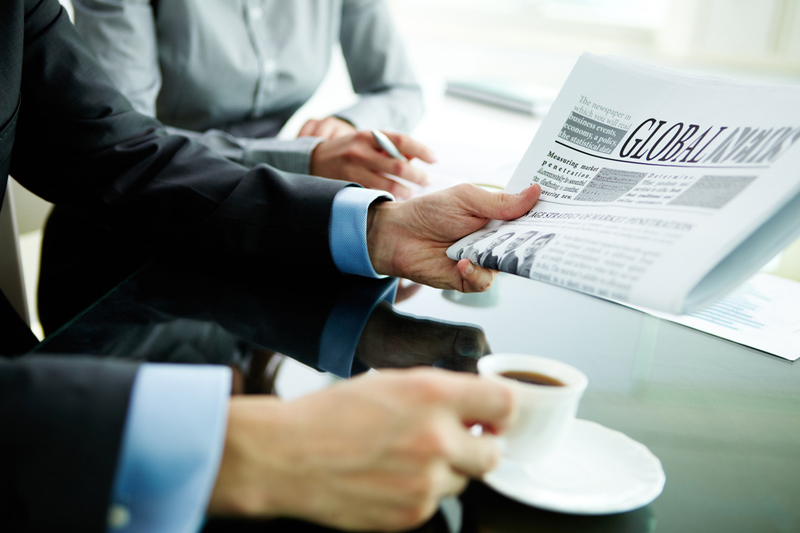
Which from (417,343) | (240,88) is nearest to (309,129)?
(240,88)

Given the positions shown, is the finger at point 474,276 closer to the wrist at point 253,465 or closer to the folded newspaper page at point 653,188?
the folded newspaper page at point 653,188

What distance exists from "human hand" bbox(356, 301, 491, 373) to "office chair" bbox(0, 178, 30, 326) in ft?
2.30

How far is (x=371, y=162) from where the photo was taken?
100 centimetres

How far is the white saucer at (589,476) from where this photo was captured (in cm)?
35

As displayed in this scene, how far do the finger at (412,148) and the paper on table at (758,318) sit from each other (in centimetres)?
44

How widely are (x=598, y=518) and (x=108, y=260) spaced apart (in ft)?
2.21

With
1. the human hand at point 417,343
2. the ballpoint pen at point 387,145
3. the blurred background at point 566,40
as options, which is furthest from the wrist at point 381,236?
the blurred background at point 566,40

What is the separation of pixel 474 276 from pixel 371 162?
0.38 metres

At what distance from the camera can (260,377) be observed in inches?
18.9

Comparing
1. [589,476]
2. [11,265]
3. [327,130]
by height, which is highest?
[589,476]

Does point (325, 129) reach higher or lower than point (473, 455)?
lower

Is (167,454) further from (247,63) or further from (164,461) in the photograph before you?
(247,63)

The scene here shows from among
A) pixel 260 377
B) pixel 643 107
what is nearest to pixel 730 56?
pixel 643 107

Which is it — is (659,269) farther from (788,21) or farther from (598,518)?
(788,21)
